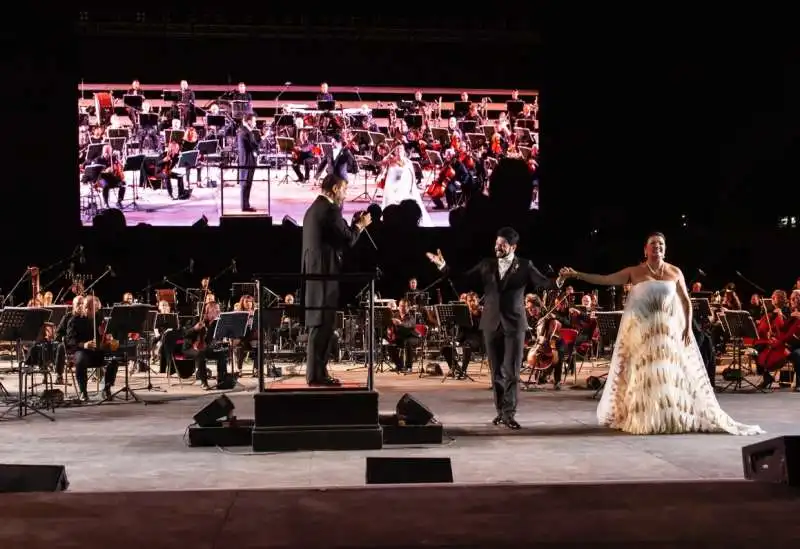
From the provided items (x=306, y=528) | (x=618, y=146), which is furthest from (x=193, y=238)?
(x=306, y=528)

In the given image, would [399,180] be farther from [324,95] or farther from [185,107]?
[185,107]

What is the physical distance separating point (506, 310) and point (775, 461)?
11.9 ft

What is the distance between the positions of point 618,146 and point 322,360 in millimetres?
15702

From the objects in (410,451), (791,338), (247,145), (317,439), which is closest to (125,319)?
(317,439)

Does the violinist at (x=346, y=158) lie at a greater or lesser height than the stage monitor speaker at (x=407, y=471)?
greater

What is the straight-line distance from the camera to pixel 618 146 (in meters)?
21.8

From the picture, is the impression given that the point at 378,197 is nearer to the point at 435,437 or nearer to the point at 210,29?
the point at 210,29

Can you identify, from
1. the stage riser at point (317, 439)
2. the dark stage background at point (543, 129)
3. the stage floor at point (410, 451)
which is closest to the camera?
the stage floor at point (410, 451)

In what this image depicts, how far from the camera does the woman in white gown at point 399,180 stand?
19.6 metres

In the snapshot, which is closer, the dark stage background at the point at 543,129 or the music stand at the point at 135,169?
the music stand at the point at 135,169

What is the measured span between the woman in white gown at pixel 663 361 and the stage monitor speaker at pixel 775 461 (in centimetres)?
265

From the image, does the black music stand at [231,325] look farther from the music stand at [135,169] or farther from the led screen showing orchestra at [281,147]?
the music stand at [135,169]

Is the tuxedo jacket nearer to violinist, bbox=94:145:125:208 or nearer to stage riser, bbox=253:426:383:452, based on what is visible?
stage riser, bbox=253:426:383:452

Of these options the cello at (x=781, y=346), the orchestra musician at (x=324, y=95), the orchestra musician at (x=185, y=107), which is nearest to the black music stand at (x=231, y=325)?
the cello at (x=781, y=346)
